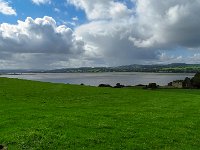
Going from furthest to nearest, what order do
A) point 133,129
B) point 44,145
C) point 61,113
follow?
point 61,113 → point 133,129 → point 44,145

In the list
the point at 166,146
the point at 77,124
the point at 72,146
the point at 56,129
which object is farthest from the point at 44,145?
the point at 166,146

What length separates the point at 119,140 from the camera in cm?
2155

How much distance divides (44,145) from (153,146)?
6596 millimetres

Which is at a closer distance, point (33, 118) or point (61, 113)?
point (33, 118)

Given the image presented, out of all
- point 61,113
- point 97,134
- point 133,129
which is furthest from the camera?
point 61,113

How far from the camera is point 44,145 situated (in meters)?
19.6

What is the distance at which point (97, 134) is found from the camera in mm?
22562

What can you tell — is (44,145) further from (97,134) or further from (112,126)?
(112,126)

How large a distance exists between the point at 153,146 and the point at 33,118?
10.6 m

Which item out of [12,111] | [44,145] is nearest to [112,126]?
[44,145]

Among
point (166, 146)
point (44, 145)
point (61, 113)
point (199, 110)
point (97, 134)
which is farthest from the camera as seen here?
point (199, 110)

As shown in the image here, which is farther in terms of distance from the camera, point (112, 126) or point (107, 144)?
point (112, 126)

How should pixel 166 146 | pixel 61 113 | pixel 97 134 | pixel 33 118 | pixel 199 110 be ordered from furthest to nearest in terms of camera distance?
pixel 199 110
pixel 61 113
pixel 33 118
pixel 97 134
pixel 166 146

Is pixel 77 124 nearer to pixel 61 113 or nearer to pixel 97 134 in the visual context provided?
pixel 97 134
